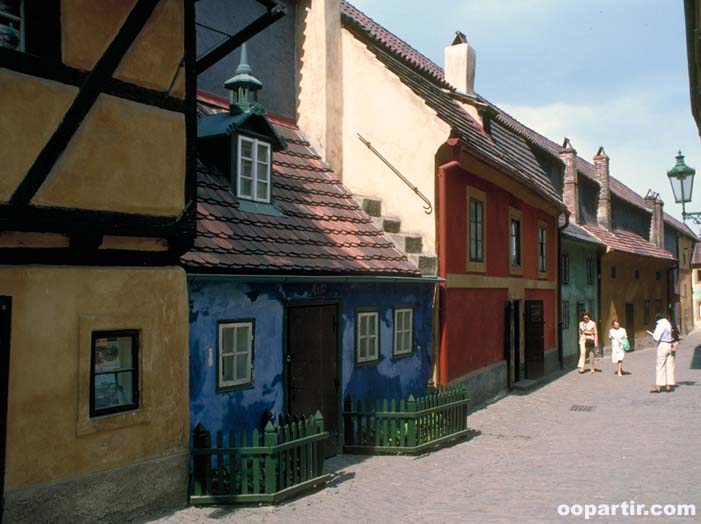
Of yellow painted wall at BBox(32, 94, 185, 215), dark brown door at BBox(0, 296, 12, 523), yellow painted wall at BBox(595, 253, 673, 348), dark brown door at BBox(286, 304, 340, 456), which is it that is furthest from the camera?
yellow painted wall at BBox(595, 253, 673, 348)

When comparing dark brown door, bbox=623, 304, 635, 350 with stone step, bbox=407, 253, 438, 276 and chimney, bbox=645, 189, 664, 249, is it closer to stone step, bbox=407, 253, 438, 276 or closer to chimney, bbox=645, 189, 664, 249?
chimney, bbox=645, 189, 664, 249

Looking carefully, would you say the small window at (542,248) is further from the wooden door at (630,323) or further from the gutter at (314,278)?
the wooden door at (630,323)

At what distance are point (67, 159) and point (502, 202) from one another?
40.9 feet

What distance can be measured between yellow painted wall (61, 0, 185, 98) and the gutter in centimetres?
199

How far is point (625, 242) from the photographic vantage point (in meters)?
32.1

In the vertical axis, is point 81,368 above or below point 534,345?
above

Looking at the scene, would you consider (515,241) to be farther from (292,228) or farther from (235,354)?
(235,354)

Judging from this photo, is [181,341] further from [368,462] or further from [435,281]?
[435,281]

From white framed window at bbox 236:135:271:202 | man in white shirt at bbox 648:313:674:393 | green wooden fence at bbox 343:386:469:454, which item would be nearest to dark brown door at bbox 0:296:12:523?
white framed window at bbox 236:135:271:202

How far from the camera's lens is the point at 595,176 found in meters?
32.1

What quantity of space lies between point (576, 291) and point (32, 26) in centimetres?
2286

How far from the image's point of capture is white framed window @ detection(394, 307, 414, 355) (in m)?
12.7

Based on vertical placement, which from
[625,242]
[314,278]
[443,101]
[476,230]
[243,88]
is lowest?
[314,278]

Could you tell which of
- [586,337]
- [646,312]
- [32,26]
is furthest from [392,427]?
[646,312]
